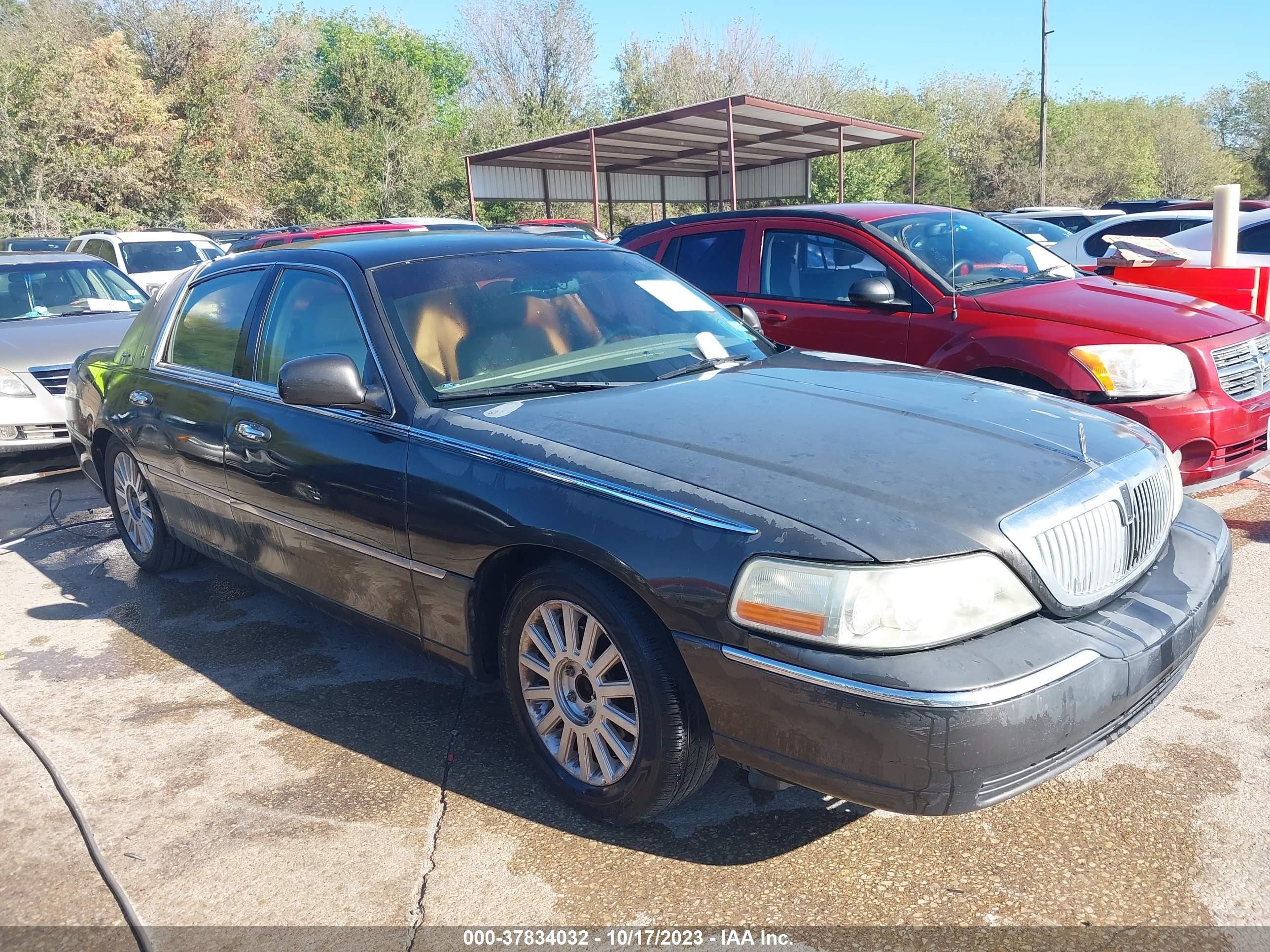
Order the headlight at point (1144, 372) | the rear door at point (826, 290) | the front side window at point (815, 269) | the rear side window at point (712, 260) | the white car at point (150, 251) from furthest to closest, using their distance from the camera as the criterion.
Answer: the white car at point (150, 251), the rear side window at point (712, 260), the front side window at point (815, 269), the rear door at point (826, 290), the headlight at point (1144, 372)

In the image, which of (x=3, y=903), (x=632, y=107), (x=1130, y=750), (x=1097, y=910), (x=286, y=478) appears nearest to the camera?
(x=1097, y=910)

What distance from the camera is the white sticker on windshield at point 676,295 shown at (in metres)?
4.08

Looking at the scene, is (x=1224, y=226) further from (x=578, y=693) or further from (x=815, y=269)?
(x=578, y=693)

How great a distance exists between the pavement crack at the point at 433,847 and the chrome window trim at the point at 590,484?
3.40 ft

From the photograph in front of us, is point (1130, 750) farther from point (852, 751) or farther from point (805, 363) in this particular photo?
point (805, 363)

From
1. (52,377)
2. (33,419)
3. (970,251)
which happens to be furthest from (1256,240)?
(33,419)

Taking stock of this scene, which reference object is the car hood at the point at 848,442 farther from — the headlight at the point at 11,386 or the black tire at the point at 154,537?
the headlight at the point at 11,386

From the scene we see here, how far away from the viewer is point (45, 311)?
8.64m

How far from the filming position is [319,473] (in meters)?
3.52


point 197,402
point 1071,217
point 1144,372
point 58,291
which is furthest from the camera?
point 1071,217

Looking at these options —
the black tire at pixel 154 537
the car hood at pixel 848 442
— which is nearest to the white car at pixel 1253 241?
the car hood at pixel 848 442

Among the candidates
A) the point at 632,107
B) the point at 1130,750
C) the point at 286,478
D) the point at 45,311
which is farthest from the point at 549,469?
the point at 632,107

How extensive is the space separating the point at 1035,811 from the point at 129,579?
4507 millimetres

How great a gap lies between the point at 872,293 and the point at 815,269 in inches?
28.5
